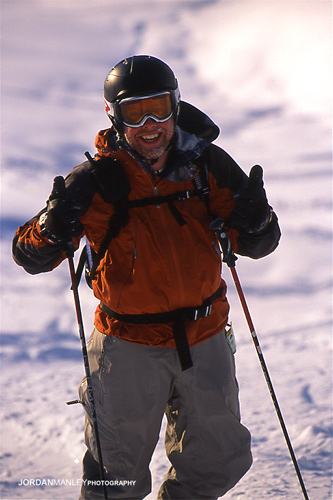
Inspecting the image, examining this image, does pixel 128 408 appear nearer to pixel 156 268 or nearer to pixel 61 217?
pixel 156 268

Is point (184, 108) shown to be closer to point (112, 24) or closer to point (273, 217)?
point (273, 217)

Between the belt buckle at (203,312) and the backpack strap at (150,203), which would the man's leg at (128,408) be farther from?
the backpack strap at (150,203)

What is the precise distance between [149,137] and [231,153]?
776cm

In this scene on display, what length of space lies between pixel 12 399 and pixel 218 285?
11.8 ft

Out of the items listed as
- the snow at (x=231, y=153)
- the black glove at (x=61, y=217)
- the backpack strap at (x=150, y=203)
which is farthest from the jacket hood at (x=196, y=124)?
the snow at (x=231, y=153)

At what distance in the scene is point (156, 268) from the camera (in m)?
2.88

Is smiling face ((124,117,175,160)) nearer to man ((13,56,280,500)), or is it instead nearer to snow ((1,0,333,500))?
man ((13,56,280,500))

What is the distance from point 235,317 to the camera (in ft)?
24.7

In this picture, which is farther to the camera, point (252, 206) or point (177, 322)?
point (177, 322)

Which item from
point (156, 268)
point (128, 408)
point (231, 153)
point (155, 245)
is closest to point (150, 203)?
point (155, 245)

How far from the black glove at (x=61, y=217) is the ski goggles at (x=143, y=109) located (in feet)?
1.73

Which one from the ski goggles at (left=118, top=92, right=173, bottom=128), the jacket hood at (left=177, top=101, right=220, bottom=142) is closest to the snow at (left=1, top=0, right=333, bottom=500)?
the jacket hood at (left=177, top=101, right=220, bottom=142)

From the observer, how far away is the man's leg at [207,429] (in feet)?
9.96

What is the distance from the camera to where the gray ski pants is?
2957mm
